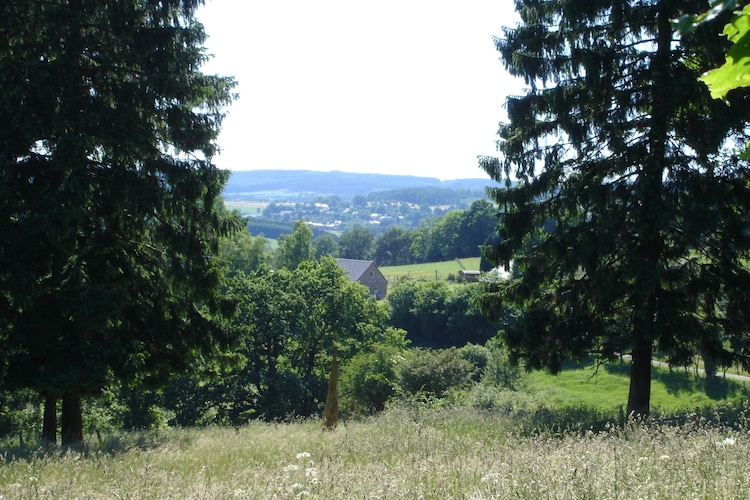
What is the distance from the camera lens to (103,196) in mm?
11930

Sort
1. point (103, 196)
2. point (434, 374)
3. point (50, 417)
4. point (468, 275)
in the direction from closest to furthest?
point (103, 196)
point (50, 417)
point (434, 374)
point (468, 275)

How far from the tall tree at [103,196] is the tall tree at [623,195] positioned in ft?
21.8

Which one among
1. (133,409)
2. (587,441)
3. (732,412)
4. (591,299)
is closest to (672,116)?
(591,299)

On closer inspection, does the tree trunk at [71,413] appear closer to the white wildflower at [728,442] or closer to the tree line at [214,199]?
the tree line at [214,199]

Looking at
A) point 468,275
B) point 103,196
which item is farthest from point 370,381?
point 468,275

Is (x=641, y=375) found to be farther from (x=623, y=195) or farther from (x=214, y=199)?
(x=214, y=199)

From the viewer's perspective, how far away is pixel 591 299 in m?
13.1

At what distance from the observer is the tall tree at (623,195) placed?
1169 centimetres

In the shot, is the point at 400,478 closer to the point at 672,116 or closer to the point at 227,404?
the point at 672,116

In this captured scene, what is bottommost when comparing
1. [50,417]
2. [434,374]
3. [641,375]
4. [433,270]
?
[433,270]

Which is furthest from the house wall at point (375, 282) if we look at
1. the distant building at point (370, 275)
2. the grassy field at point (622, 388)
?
the grassy field at point (622, 388)

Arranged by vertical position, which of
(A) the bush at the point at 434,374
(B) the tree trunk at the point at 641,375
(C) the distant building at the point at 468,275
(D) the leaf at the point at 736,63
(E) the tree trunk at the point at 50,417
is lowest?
(C) the distant building at the point at 468,275

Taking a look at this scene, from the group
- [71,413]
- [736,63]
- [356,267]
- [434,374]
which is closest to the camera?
[736,63]

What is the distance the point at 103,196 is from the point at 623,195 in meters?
10.0
